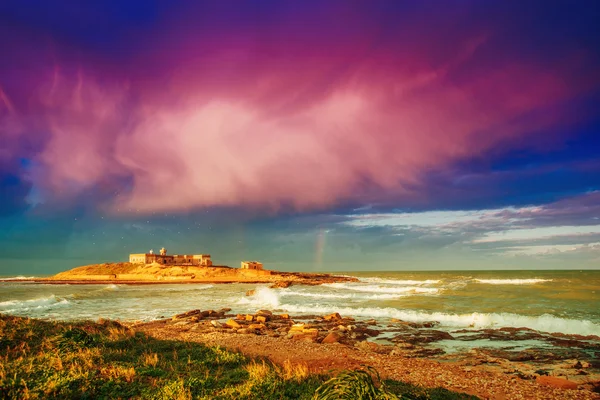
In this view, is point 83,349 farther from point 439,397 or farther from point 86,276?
point 86,276

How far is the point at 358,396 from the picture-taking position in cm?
649

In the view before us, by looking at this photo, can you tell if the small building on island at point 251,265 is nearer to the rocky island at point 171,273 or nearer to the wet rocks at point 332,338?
the rocky island at point 171,273

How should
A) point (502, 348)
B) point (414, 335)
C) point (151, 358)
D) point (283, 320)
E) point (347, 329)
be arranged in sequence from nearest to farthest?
point (151, 358), point (502, 348), point (414, 335), point (347, 329), point (283, 320)

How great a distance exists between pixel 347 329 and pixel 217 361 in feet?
39.8

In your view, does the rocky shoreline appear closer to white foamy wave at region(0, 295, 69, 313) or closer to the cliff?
white foamy wave at region(0, 295, 69, 313)

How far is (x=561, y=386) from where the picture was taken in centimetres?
1146

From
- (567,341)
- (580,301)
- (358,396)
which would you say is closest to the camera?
(358,396)

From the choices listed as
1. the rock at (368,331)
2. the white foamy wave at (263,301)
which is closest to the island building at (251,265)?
the white foamy wave at (263,301)

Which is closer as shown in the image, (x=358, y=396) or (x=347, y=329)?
(x=358, y=396)

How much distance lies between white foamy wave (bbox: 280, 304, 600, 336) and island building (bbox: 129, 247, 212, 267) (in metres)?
104

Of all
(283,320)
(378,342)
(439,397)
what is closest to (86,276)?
(283,320)

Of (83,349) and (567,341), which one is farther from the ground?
(83,349)

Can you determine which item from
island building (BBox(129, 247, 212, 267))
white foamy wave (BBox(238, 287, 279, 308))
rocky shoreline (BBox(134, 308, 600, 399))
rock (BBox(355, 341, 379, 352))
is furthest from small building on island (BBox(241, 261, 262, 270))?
rock (BBox(355, 341, 379, 352))

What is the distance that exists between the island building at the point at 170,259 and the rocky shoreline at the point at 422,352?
107m
